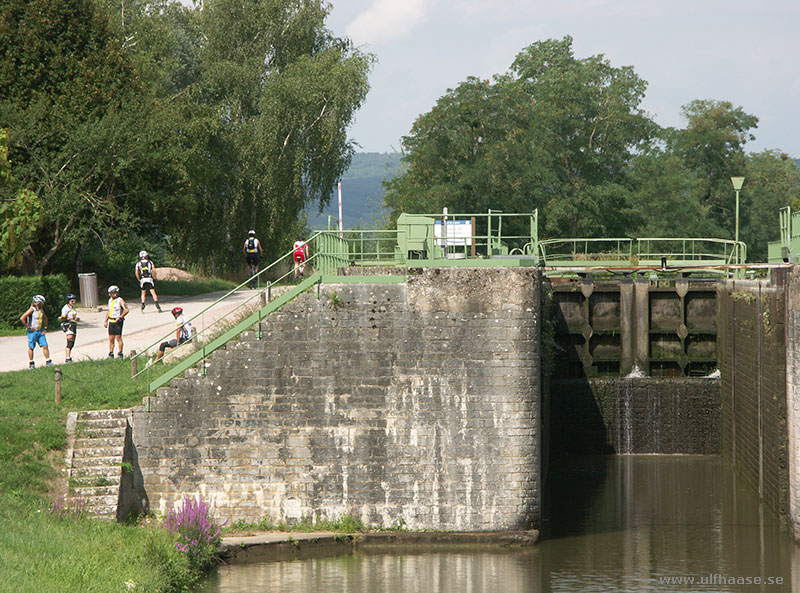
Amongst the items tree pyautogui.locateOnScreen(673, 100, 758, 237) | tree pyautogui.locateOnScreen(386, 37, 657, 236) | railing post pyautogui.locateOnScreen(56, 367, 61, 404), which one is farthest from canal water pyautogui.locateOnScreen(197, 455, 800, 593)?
tree pyautogui.locateOnScreen(673, 100, 758, 237)

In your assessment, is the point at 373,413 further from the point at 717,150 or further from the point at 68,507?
the point at 717,150

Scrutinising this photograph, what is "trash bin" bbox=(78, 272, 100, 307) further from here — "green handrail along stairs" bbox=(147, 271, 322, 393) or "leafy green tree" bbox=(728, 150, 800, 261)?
"leafy green tree" bbox=(728, 150, 800, 261)

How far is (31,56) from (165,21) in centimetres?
1513

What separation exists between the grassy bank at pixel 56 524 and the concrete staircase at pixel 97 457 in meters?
0.26

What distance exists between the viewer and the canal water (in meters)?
16.0

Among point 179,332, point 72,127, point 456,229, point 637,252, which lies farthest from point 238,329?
point 637,252

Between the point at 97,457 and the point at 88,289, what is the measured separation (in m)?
13.6

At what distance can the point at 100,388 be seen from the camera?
61.4 ft

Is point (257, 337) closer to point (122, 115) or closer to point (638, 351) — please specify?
point (638, 351)

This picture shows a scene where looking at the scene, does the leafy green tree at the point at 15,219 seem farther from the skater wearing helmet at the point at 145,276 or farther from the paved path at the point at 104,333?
the skater wearing helmet at the point at 145,276

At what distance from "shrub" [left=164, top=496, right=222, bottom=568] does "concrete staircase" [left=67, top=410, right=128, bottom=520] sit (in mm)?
1113

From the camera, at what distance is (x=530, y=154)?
42656mm

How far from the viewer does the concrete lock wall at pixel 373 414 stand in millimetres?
17344

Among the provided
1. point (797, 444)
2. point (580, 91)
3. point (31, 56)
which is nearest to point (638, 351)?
point (797, 444)
